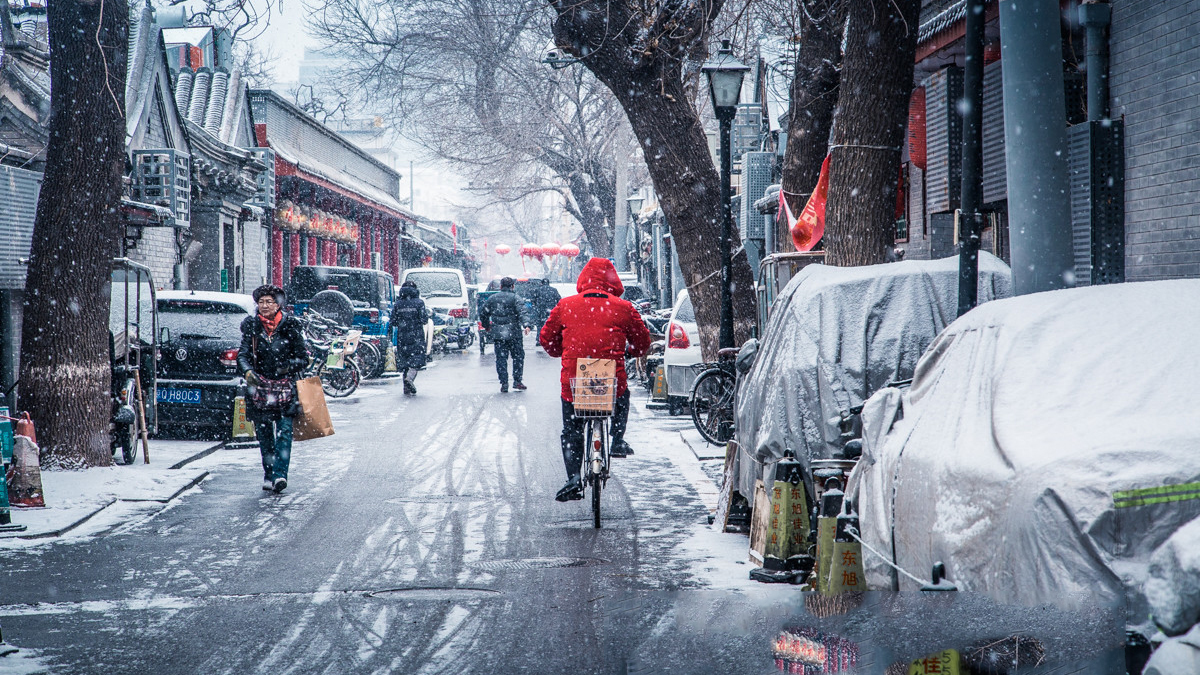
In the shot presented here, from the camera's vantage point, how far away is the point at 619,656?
517 cm

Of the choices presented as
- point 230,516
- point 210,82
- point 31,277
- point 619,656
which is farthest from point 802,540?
point 210,82

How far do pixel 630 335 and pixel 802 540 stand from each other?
293 cm

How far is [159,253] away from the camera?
2244 centimetres

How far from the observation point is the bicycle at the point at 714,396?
43.2 feet

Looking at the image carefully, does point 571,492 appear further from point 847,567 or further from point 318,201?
point 318,201

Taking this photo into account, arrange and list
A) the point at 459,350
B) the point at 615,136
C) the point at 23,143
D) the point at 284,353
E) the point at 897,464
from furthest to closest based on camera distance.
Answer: the point at 615,136
the point at 459,350
the point at 23,143
the point at 284,353
the point at 897,464

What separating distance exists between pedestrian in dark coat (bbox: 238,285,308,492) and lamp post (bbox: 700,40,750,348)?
5.73 m

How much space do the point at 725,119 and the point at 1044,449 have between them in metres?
10.8

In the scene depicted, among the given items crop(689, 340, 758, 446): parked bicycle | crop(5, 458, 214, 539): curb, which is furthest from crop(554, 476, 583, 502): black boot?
crop(689, 340, 758, 446): parked bicycle

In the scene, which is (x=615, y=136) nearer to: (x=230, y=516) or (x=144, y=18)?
(x=144, y=18)

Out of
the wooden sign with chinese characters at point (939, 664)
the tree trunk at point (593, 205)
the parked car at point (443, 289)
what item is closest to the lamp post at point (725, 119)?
the wooden sign with chinese characters at point (939, 664)

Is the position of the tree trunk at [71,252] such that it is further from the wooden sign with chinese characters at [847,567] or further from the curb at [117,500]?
the wooden sign with chinese characters at [847,567]

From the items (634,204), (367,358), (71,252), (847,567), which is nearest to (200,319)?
(71,252)

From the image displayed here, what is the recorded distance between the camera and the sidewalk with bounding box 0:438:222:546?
8.32m
